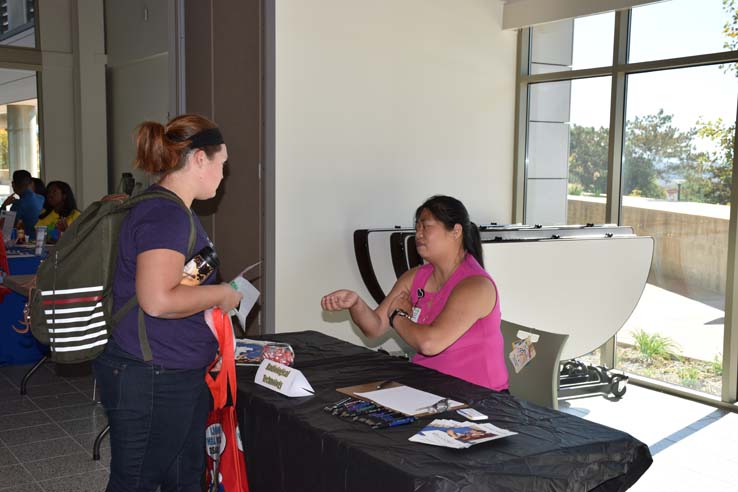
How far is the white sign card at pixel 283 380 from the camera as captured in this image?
2.21m

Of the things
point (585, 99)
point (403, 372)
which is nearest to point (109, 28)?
point (585, 99)

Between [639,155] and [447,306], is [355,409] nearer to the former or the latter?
[447,306]

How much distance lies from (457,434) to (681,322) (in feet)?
12.2

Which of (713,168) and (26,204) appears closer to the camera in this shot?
(713,168)

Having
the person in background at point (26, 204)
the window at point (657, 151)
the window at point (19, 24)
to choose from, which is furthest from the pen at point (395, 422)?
the window at point (19, 24)

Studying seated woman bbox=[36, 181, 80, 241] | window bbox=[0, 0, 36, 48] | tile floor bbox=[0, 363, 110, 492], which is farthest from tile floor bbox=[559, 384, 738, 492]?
window bbox=[0, 0, 36, 48]

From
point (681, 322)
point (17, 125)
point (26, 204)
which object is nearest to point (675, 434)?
point (681, 322)

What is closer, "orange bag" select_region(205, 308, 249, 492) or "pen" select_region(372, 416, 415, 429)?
"pen" select_region(372, 416, 415, 429)

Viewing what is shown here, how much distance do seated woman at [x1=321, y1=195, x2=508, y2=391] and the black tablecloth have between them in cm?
24

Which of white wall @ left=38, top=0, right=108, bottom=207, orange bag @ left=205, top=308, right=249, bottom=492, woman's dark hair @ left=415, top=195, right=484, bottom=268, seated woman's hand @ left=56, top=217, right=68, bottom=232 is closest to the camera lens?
orange bag @ left=205, top=308, right=249, bottom=492

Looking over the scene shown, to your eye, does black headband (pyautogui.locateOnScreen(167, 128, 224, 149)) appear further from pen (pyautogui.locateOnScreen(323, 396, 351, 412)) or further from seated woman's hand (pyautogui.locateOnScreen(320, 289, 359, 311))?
seated woman's hand (pyautogui.locateOnScreen(320, 289, 359, 311))

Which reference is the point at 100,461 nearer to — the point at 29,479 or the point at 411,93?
the point at 29,479

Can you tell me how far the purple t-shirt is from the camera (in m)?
1.88

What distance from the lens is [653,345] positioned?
17.1ft
